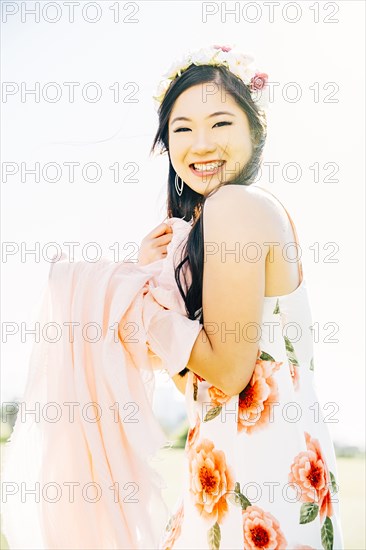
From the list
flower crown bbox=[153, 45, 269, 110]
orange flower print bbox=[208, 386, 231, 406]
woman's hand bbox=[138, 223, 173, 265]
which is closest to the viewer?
orange flower print bbox=[208, 386, 231, 406]

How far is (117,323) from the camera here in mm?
1940

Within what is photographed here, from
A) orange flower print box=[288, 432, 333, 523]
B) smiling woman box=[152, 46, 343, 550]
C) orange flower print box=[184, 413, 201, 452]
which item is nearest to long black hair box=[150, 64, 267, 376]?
smiling woman box=[152, 46, 343, 550]

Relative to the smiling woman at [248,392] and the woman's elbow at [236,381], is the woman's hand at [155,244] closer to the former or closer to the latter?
the smiling woman at [248,392]

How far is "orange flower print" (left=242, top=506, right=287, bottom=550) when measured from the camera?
1.88 m

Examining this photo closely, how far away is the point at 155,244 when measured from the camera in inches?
87.5

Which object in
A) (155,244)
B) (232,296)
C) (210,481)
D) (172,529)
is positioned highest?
(155,244)

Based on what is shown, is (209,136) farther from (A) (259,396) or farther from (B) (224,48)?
(A) (259,396)

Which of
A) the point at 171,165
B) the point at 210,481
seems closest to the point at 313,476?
the point at 210,481

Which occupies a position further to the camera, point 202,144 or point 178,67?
point 178,67

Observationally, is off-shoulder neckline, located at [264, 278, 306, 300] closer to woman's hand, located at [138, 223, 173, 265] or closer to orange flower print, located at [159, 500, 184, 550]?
woman's hand, located at [138, 223, 173, 265]

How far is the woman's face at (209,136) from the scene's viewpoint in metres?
2.20

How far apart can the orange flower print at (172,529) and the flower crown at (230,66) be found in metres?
1.11

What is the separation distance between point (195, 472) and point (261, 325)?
39cm

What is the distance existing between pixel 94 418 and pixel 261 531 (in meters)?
0.46
